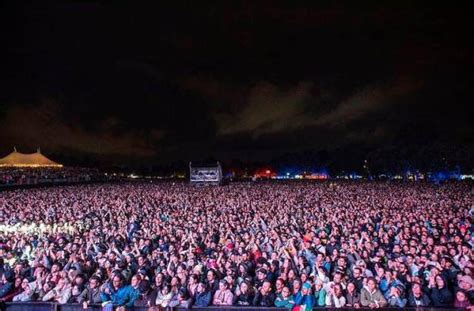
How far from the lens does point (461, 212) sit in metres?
20.0

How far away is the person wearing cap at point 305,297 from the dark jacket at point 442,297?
2.39 m

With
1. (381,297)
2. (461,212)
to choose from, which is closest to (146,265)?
(381,297)

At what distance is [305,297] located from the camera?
8.80 meters

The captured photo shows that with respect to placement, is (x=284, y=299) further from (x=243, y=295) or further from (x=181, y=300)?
(x=181, y=300)

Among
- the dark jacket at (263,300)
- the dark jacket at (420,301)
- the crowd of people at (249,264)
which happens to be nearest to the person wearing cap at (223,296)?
the crowd of people at (249,264)

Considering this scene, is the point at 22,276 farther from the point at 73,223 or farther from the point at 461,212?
the point at 461,212

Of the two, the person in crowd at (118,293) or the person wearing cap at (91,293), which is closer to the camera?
the person in crowd at (118,293)

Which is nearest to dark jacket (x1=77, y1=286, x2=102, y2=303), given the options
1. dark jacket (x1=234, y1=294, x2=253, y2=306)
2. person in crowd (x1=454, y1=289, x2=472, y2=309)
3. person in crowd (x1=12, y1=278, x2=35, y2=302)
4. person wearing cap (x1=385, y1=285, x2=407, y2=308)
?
person in crowd (x1=12, y1=278, x2=35, y2=302)

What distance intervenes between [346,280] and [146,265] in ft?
16.6

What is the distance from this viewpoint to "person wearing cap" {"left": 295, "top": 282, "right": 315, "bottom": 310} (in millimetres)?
8598

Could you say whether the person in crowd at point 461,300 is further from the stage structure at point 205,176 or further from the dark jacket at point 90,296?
the stage structure at point 205,176

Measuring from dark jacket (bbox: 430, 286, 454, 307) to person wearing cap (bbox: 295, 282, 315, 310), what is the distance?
2.39m

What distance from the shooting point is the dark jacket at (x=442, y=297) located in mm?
8625

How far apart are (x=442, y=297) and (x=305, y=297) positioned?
269cm
